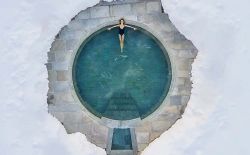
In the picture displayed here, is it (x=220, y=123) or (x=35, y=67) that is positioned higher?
(x=35, y=67)

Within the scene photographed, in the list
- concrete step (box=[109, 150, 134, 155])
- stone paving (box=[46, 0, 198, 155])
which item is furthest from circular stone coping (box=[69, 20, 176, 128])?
concrete step (box=[109, 150, 134, 155])

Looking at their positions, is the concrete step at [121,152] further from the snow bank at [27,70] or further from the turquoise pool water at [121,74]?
the snow bank at [27,70]

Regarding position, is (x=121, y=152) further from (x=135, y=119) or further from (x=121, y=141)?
(x=135, y=119)

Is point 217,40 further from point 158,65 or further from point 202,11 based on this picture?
point 158,65

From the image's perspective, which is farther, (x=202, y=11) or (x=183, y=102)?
(x=183, y=102)

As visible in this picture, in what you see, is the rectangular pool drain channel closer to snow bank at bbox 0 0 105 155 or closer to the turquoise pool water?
the turquoise pool water

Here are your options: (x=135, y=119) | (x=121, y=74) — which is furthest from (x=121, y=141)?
(x=121, y=74)

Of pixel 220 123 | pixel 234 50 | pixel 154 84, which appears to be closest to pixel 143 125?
pixel 154 84
